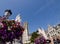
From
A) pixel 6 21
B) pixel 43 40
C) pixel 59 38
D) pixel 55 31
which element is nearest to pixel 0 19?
pixel 6 21

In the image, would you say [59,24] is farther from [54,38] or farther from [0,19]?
[0,19]

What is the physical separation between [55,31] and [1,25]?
24512 millimetres

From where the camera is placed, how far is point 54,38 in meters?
34.5

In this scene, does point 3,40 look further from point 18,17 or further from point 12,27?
point 18,17

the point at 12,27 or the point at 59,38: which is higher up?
the point at 59,38

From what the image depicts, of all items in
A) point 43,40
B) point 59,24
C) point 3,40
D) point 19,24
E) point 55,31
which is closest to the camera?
point 3,40

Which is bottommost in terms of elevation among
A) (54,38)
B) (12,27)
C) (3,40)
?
(3,40)

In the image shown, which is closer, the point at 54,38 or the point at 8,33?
the point at 8,33

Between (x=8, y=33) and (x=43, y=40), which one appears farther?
(x=43, y=40)

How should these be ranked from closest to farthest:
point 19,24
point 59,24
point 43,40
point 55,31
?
point 19,24 → point 43,40 → point 55,31 → point 59,24

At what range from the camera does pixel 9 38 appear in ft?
29.6

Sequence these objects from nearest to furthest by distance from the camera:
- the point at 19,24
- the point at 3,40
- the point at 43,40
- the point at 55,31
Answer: the point at 3,40, the point at 19,24, the point at 43,40, the point at 55,31

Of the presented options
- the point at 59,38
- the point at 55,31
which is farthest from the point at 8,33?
the point at 59,38

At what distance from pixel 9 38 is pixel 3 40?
264mm
